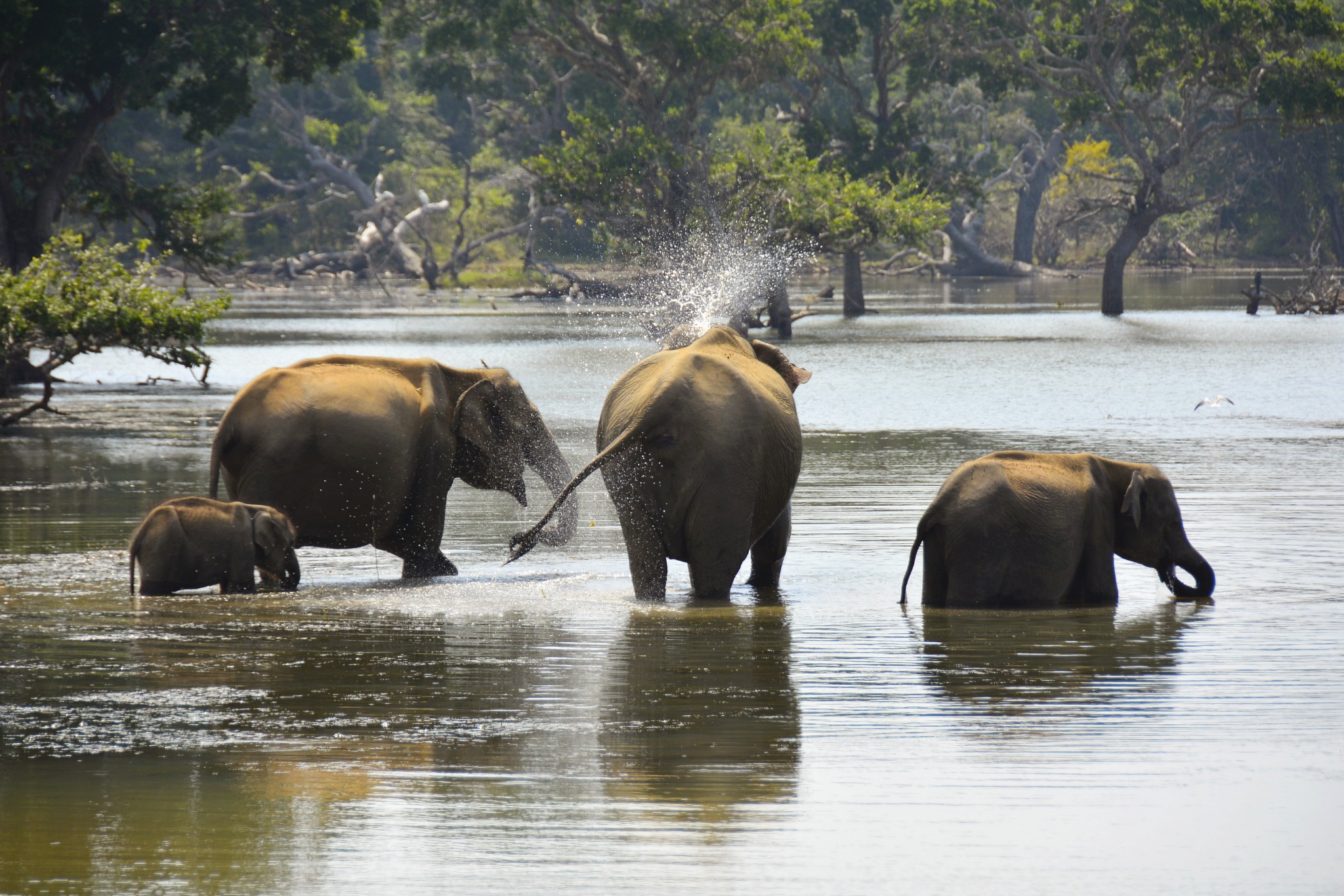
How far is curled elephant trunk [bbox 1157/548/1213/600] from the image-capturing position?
9.78 metres

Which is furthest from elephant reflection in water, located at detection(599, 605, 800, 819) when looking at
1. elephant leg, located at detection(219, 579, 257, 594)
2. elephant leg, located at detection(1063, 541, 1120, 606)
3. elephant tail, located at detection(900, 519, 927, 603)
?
elephant leg, located at detection(219, 579, 257, 594)

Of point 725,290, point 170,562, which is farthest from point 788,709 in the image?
point 725,290

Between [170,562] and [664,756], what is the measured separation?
4.10 metres

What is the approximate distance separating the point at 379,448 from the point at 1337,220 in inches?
2662

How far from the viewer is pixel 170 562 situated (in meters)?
9.47

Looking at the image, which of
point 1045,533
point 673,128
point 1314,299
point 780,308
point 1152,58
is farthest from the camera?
point 1314,299

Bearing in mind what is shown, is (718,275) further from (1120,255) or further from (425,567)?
(425,567)

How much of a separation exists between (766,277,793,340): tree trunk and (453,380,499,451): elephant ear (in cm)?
3006

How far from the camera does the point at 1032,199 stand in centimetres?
7812

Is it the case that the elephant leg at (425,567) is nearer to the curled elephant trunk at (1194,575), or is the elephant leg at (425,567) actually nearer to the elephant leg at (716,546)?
the elephant leg at (716,546)

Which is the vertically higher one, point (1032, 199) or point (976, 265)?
point (1032, 199)

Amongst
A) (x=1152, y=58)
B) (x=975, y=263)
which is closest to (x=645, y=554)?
(x=1152, y=58)

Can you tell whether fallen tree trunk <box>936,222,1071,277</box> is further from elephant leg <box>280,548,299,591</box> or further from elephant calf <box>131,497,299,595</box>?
elephant calf <box>131,497,299,595</box>

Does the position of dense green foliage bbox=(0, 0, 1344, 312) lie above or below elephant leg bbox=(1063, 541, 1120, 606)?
above
